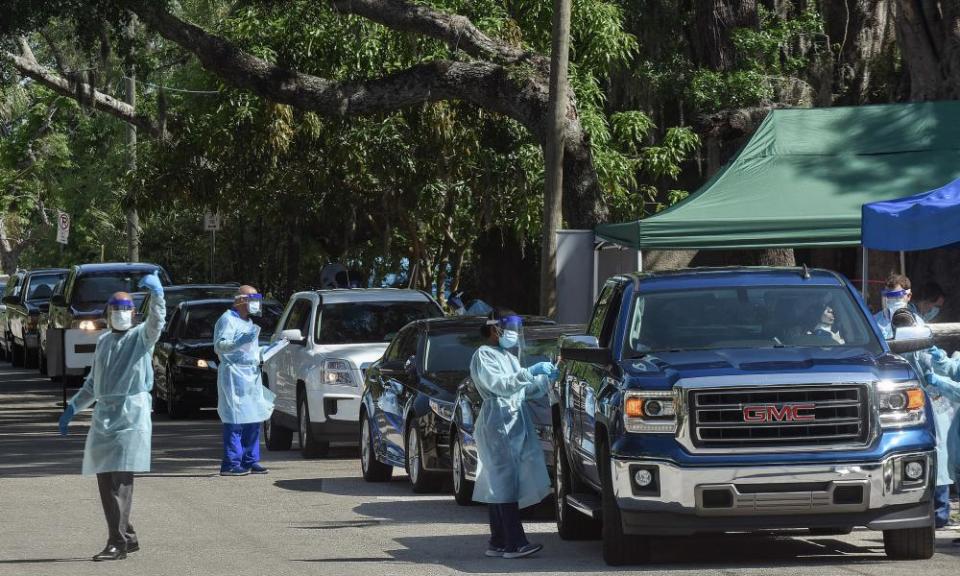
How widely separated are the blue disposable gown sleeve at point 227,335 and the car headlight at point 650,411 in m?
7.40

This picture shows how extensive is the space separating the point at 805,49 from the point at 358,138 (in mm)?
7456

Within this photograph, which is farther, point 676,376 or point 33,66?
point 33,66

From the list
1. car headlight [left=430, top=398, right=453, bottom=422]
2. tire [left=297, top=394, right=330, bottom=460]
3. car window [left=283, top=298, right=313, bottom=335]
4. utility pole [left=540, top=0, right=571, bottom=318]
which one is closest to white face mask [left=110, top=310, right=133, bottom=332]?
car headlight [left=430, top=398, right=453, bottom=422]

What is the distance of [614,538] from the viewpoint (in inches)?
403

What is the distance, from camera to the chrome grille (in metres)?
9.75

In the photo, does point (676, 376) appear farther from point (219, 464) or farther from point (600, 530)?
point (219, 464)

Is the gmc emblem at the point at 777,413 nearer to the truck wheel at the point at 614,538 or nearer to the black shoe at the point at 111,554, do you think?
the truck wheel at the point at 614,538

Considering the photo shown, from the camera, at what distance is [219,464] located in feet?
59.3

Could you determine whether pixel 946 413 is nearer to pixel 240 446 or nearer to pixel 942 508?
pixel 942 508

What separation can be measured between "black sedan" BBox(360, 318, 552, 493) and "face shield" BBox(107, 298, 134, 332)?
3.48m

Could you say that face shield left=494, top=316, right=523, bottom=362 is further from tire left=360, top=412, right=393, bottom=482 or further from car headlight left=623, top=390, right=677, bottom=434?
tire left=360, top=412, right=393, bottom=482

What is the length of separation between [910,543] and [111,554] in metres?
5.10

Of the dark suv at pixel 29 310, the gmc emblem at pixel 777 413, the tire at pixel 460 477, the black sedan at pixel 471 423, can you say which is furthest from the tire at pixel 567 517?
the dark suv at pixel 29 310

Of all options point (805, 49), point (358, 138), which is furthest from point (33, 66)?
point (805, 49)
